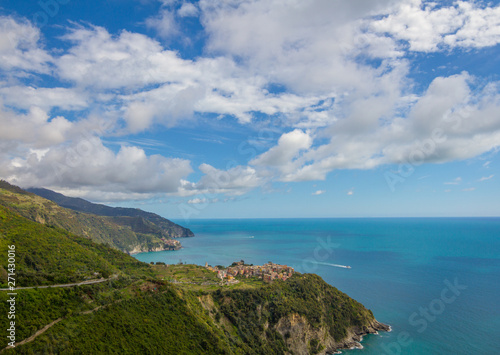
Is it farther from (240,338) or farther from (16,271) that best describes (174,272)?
(16,271)

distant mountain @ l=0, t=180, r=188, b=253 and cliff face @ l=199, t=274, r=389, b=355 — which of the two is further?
distant mountain @ l=0, t=180, r=188, b=253

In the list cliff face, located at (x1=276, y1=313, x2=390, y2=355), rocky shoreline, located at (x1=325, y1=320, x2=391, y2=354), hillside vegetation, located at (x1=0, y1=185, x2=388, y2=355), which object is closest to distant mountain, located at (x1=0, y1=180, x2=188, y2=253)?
hillside vegetation, located at (x1=0, y1=185, x2=388, y2=355)

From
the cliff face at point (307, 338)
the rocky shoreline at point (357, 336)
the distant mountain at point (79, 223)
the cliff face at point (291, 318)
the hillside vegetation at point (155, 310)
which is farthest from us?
the distant mountain at point (79, 223)

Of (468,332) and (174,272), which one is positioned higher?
(174,272)

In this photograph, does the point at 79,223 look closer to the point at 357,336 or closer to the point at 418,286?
the point at 357,336

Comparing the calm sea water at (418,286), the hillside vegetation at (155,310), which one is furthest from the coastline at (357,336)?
the calm sea water at (418,286)

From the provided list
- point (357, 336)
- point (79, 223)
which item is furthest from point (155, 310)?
point (79, 223)

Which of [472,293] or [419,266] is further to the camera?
[419,266]

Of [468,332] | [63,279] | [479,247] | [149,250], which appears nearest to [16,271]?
[63,279]

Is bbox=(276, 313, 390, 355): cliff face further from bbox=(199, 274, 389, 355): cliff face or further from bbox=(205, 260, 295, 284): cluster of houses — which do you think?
bbox=(205, 260, 295, 284): cluster of houses

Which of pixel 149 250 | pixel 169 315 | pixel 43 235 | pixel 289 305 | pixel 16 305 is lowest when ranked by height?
pixel 149 250

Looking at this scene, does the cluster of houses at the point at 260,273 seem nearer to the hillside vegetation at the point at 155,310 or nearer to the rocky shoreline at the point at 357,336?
the hillside vegetation at the point at 155,310
